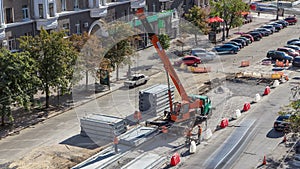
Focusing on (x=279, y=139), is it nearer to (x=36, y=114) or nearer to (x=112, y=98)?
(x=112, y=98)

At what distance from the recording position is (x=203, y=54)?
50406mm

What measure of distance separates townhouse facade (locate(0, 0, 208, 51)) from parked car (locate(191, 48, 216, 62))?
18.1 ft

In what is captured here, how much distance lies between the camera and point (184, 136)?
98.3ft

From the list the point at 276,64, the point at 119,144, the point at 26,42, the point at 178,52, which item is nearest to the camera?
the point at 119,144

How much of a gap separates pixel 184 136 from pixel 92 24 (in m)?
22.7

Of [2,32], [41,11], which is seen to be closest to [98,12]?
[41,11]

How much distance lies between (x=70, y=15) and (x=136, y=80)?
9.84 metres

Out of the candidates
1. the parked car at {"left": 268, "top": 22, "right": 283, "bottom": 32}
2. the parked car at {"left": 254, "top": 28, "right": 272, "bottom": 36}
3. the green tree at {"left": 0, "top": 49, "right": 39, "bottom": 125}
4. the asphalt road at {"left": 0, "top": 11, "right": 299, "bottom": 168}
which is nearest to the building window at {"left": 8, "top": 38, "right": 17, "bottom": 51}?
the green tree at {"left": 0, "top": 49, "right": 39, "bottom": 125}

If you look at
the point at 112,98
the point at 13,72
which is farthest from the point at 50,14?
the point at 13,72

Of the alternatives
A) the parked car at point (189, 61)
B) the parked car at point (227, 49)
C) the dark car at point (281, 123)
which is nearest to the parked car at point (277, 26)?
the parked car at point (227, 49)

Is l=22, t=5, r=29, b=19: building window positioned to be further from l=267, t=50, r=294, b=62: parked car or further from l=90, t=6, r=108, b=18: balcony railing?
l=267, t=50, r=294, b=62: parked car

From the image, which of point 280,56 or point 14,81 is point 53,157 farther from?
point 280,56

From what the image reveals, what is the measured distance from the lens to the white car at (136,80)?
40.8 metres

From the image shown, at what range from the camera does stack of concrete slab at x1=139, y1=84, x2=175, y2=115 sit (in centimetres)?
3312
